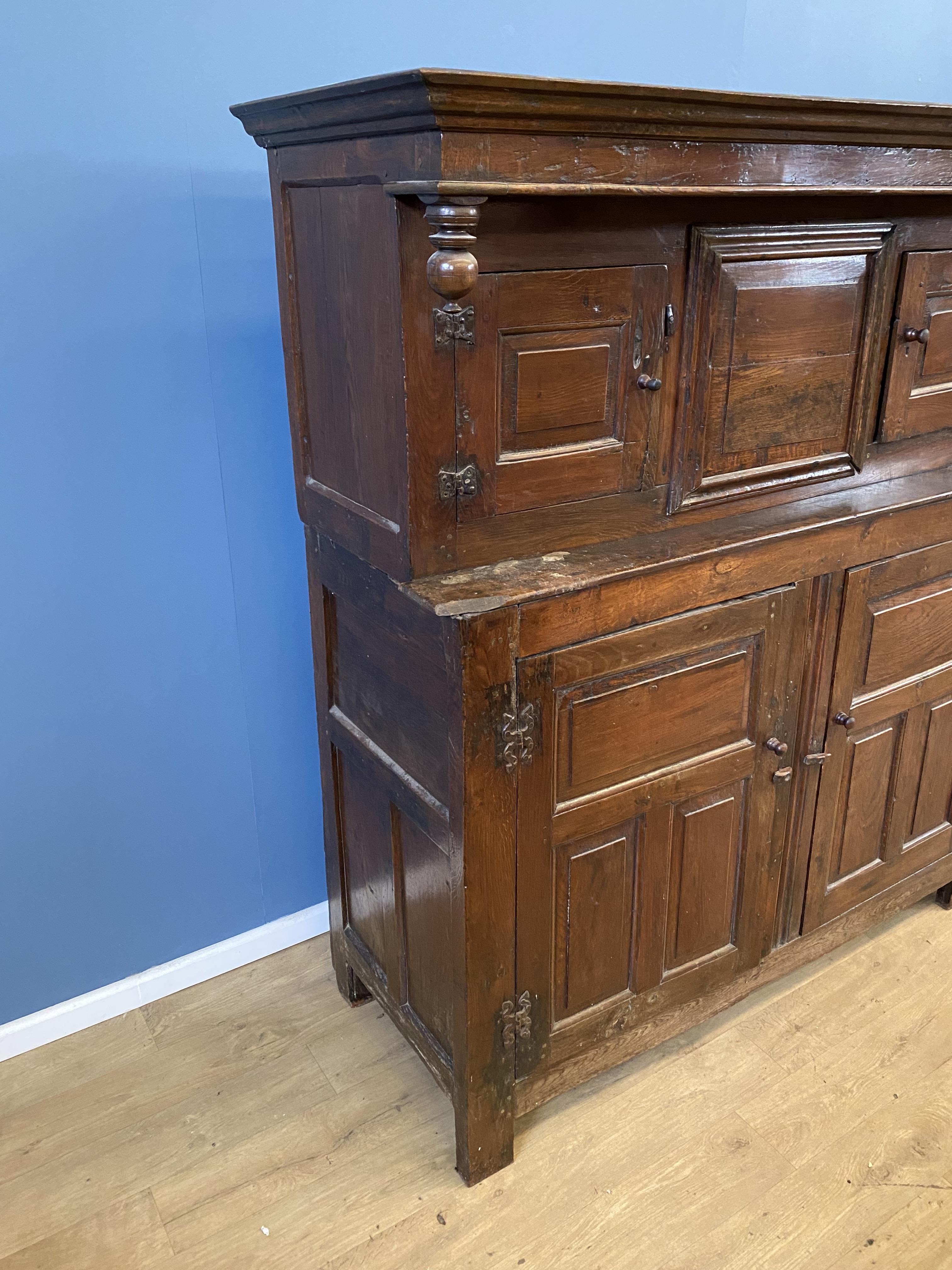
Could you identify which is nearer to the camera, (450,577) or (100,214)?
(450,577)

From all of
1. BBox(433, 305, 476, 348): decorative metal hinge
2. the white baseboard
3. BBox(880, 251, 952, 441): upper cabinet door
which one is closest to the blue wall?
the white baseboard

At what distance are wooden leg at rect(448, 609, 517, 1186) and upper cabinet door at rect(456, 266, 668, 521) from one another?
0.69ft

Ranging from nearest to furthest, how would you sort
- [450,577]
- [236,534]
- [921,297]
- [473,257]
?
[473,257]
[450,577]
[921,297]
[236,534]

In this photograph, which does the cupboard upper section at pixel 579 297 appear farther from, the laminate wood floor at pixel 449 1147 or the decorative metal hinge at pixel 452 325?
the laminate wood floor at pixel 449 1147

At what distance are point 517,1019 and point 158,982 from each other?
2.84 feet

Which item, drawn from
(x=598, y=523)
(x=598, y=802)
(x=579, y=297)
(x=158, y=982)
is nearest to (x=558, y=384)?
(x=579, y=297)

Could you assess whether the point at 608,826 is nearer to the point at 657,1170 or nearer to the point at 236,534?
the point at 657,1170

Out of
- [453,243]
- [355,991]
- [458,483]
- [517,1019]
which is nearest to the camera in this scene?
[453,243]

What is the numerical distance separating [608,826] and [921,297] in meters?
1.03

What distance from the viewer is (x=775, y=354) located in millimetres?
1486

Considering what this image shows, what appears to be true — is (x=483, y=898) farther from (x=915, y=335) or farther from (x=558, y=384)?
(x=915, y=335)

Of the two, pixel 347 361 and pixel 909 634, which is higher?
pixel 347 361

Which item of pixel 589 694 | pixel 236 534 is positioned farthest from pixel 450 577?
pixel 236 534

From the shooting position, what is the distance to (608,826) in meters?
1.53
